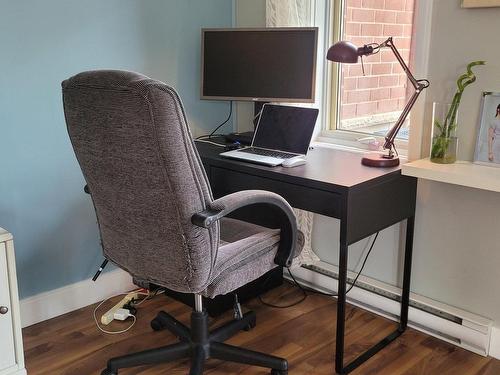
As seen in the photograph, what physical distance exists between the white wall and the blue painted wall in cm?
122

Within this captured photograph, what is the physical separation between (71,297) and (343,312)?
1.25 m

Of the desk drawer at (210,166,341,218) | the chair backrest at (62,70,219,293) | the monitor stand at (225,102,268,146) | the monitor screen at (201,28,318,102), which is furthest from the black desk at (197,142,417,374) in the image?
the chair backrest at (62,70,219,293)

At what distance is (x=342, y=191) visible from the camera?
1798mm

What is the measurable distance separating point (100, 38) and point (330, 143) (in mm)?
1127

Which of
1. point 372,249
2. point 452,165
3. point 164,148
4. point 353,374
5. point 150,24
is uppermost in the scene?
point 150,24

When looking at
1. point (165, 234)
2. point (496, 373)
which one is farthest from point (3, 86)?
point (496, 373)

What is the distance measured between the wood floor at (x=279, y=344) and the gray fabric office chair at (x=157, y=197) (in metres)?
0.25

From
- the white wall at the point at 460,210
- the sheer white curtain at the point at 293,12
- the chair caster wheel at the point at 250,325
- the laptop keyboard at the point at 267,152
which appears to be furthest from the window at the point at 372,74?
the chair caster wheel at the point at 250,325

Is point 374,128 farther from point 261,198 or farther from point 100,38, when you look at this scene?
point 100,38

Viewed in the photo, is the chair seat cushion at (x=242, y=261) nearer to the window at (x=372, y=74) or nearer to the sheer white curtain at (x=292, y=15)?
the sheer white curtain at (x=292, y=15)

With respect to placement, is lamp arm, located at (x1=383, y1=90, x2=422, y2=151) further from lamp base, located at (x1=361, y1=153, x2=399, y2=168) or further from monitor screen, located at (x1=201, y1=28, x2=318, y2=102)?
monitor screen, located at (x1=201, y1=28, x2=318, y2=102)

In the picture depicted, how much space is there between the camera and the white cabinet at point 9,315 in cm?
182

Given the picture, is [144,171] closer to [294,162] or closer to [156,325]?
[294,162]

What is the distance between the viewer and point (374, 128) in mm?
2570
